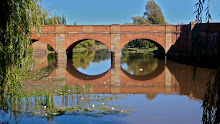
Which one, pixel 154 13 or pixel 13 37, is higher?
pixel 154 13

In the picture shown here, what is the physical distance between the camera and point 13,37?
19.4ft

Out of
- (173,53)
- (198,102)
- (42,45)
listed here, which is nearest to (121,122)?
(198,102)

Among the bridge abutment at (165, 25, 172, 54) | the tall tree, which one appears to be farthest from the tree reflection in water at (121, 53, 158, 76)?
the tall tree

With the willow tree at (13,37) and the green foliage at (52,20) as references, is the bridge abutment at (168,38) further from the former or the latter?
the willow tree at (13,37)

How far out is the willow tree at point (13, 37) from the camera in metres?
5.82

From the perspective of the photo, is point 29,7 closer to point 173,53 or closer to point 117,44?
point 117,44

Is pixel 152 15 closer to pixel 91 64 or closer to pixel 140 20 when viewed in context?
pixel 140 20

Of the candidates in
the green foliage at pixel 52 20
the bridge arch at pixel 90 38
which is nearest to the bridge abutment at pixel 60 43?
the bridge arch at pixel 90 38

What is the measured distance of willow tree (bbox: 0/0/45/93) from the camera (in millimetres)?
5816

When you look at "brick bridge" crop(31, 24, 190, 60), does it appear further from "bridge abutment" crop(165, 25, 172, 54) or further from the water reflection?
the water reflection

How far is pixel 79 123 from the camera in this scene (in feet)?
→ 23.9

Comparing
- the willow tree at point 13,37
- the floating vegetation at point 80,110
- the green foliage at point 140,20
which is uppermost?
the green foliage at point 140,20

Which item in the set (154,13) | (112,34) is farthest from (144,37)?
(154,13)

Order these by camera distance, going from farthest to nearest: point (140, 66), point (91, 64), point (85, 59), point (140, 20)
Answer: point (140, 20) < point (85, 59) < point (91, 64) < point (140, 66)
